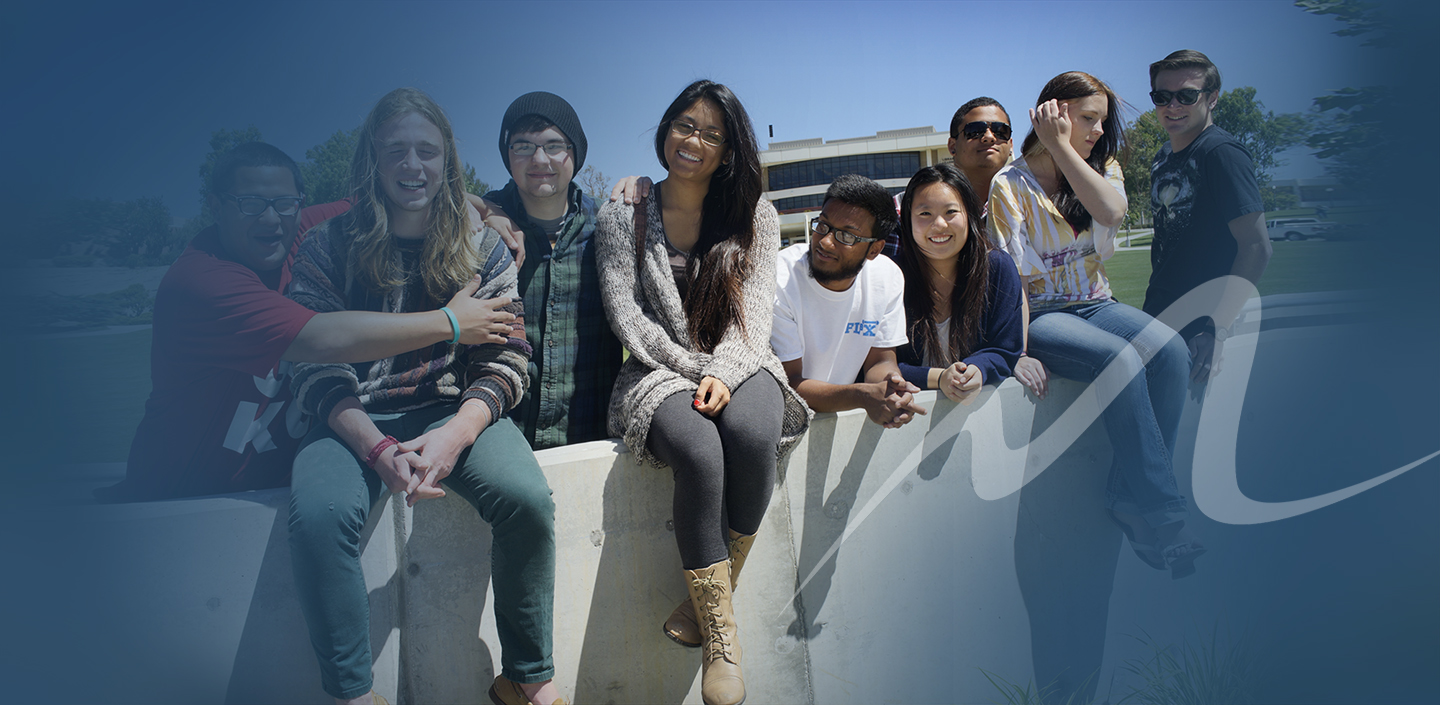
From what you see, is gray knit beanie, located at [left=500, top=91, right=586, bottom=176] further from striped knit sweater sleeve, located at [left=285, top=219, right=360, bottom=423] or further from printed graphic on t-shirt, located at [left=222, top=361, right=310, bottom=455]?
printed graphic on t-shirt, located at [left=222, top=361, right=310, bottom=455]

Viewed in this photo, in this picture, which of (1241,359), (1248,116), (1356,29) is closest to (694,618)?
(1241,359)

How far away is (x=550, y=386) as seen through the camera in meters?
2.52

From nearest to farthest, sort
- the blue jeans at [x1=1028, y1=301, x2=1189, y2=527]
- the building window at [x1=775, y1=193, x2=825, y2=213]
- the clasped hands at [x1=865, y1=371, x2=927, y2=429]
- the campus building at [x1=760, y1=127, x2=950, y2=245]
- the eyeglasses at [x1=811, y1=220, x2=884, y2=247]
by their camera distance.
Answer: the clasped hands at [x1=865, y1=371, x2=927, y2=429], the eyeglasses at [x1=811, y1=220, x2=884, y2=247], the blue jeans at [x1=1028, y1=301, x2=1189, y2=527], the building window at [x1=775, y1=193, x2=825, y2=213], the campus building at [x1=760, y1=127, x2=950, y2=245]

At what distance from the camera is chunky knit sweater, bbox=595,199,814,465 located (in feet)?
7.79

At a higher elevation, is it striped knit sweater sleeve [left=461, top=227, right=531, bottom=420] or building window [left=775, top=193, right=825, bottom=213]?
building window [left=775, top=193, right=825, bottom=213]

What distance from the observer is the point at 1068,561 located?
9.18 ft

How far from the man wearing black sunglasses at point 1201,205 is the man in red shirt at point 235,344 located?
2980mm

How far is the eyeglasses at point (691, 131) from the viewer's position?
2.54m

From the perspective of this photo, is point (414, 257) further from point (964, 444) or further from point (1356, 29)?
point (1356, 29)

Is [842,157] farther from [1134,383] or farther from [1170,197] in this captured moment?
[1134,383]

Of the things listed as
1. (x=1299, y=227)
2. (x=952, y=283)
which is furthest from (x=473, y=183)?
(x=1299, y=227)

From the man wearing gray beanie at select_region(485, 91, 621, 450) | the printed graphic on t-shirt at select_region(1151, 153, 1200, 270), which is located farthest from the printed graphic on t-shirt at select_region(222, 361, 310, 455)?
the printed graphic on t-shirt at select_region(1151, 153, 1200, 270)

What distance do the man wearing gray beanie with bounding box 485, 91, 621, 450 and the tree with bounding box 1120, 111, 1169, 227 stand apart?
2.21 meters

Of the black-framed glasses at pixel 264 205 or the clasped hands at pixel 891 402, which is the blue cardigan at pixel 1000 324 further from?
the black-framed glasses at pixel 264 205
